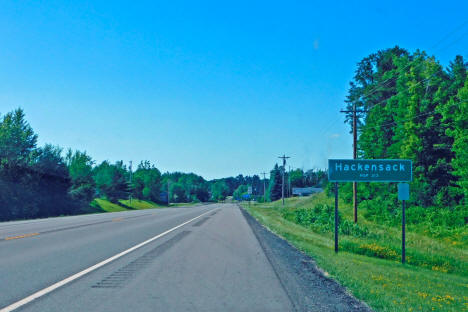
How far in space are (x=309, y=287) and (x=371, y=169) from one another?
7.70 metres

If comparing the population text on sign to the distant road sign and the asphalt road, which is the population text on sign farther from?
the asphalt road

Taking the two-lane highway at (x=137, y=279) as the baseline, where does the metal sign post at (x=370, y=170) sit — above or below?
above

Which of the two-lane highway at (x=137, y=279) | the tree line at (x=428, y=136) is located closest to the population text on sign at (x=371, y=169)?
the two-lane highway at (x=137, y=279)

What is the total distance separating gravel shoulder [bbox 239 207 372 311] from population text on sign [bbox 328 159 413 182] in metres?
3.56

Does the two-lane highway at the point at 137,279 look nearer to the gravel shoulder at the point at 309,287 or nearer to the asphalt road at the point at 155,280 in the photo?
the asphalt road at the point at 155,280

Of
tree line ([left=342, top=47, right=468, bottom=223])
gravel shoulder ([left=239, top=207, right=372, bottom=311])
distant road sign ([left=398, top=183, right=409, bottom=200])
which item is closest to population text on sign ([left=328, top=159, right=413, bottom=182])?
distant road sign ([left=398, top=183, right=409, bottom=200])

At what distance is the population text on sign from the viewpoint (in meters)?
14.4

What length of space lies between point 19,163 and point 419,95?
3898 centimetres

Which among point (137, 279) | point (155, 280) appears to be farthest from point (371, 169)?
point (137, 279)

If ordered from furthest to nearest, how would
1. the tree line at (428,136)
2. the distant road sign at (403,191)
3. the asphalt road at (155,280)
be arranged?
the tree line at (428,136) < the distant road sign at (403,191) < the asphalt road at (155,280)

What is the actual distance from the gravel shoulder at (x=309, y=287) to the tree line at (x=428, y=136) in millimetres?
23877

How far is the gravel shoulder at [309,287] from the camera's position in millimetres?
6492

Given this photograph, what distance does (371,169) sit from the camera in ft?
47.7

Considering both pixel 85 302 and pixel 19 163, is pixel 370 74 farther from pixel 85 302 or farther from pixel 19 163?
pixel 85 302
